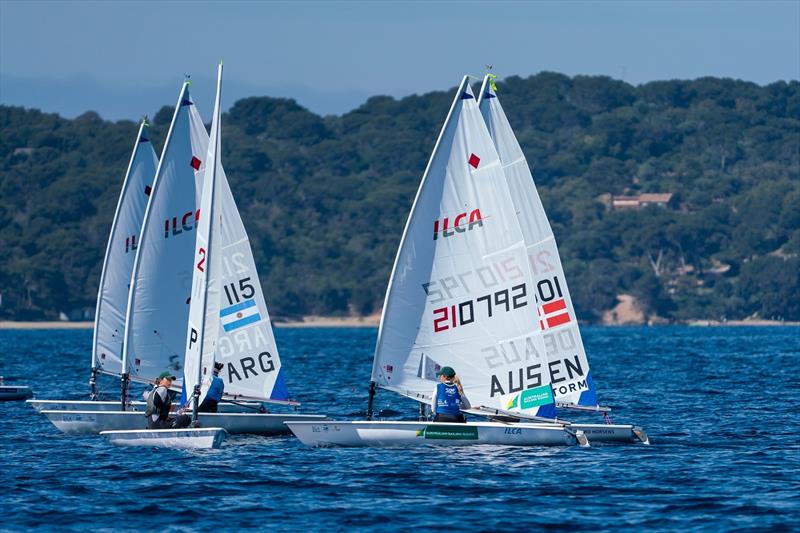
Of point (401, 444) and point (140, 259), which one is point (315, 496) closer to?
point (401, 444)

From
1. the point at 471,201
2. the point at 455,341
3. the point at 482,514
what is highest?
the point at 471,201

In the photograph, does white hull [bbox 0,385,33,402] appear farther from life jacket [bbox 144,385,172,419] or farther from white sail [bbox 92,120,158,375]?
life jacket [bbox 144,385,172,419]

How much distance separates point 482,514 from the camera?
83.6 ft

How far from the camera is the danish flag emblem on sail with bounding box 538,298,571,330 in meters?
35.2

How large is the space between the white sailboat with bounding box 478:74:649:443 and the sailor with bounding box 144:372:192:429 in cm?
792

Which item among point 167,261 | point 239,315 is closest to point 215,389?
point 239,315

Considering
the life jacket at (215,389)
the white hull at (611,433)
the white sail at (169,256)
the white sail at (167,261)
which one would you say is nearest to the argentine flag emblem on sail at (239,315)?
the white sail at (169,256)

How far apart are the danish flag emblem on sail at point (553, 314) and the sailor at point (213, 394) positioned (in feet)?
23.3

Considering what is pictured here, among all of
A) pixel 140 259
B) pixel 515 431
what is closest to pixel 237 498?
pixel 515 431

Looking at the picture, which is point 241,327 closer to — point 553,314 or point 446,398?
point 446,398

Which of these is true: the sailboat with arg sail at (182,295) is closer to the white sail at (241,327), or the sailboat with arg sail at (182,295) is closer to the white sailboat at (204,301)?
the white sail at (241,327)

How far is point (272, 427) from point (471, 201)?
7187 millimetres

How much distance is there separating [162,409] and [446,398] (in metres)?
5.80

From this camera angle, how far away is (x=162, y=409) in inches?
1286
